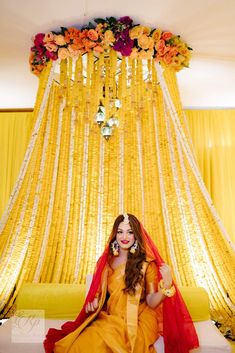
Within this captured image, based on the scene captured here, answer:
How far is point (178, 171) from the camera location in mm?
3201

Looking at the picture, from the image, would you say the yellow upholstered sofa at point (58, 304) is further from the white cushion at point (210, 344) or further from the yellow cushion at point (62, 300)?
the white cushion at point (210, 344)

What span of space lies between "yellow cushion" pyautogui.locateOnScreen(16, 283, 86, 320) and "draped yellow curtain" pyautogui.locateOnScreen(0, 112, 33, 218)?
215 cm

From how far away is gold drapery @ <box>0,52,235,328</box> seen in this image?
3.08 metres

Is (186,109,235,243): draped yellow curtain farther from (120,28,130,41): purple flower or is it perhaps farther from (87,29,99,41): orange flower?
(87,29,99,41): orange flower

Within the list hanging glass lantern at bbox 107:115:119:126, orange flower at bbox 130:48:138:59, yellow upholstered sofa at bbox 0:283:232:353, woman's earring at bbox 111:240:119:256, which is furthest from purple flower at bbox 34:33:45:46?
yellow upholstered sofa at bbox 0:283:232:353

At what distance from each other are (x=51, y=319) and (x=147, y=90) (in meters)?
2.02

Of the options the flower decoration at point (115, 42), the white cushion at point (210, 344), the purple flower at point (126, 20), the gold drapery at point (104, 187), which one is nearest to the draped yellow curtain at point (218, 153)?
the gold drapery at point (104, 187)

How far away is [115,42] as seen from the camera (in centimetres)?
312

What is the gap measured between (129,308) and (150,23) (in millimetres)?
2261

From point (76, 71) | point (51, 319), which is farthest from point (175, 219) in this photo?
point (76, 71)

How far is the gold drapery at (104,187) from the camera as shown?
10.1 ft

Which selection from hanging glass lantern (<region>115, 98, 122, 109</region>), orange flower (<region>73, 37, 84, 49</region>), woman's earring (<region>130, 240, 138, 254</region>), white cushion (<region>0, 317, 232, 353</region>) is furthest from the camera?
hanging glass lantern (<region>115, 98, 122, 109</region>)

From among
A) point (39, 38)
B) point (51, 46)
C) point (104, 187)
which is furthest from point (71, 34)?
point (104, 187)

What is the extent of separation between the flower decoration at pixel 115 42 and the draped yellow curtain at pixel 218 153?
1701 millimetres
